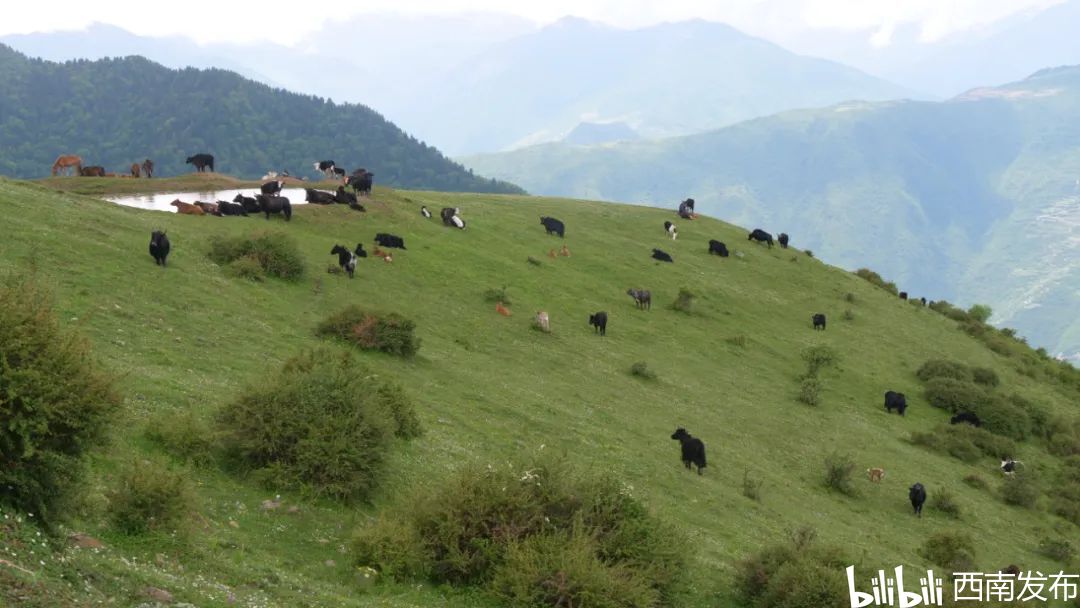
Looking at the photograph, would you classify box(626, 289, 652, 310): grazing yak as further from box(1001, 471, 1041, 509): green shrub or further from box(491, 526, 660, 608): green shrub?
box(491, 526, 660, 608): green shrub

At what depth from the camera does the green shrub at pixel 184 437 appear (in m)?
16.7

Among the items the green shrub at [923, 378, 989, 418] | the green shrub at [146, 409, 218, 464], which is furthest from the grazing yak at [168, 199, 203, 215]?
the green shrub at [923, 378, 989, 418]

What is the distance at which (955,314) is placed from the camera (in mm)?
75938

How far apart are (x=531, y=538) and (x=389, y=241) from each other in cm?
3245

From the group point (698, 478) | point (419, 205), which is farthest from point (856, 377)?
point (419, 205)

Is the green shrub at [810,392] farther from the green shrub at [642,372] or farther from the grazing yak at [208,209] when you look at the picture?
the grazing yak at [208,209]

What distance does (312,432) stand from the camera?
18.0m

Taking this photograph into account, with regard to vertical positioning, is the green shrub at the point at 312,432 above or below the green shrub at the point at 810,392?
above

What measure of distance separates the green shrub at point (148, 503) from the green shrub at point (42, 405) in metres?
1.05

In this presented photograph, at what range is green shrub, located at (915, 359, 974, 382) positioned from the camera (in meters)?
→ 51.5

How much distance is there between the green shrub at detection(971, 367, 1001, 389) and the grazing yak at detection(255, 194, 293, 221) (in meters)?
43.2

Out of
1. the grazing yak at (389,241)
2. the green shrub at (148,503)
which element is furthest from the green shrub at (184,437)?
the grazing yak at (389,241)

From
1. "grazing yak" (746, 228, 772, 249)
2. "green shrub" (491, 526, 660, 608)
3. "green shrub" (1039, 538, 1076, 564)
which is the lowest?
"green shrub" (1039, 538, 1076, 564)

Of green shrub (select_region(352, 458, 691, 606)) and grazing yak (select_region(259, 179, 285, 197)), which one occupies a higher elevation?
grazing yak (select_region(259, 179, 285, 197))
